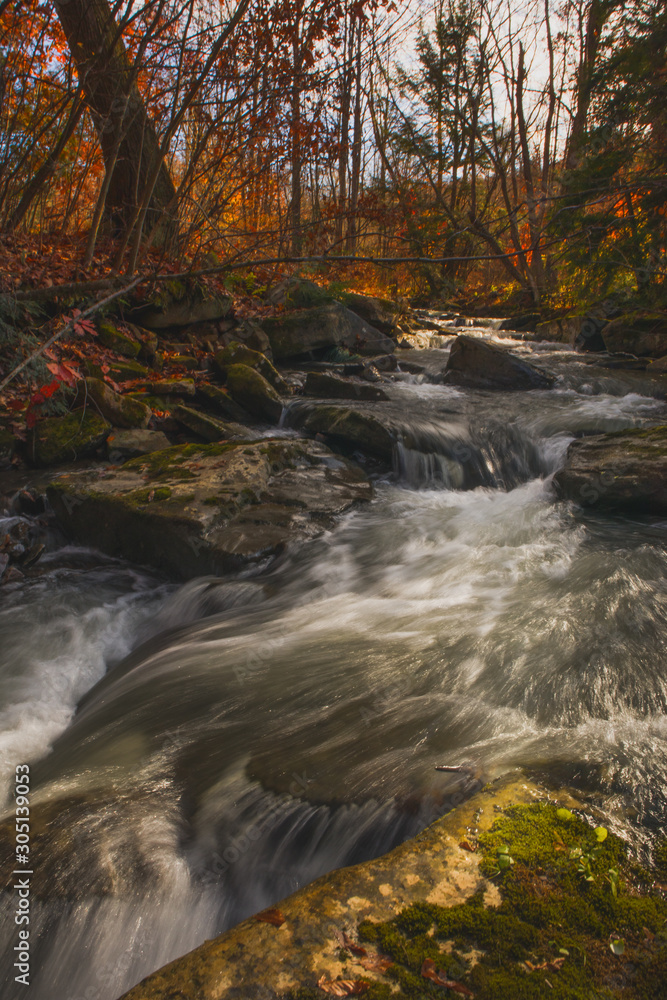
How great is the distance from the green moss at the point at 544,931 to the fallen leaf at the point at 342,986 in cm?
8

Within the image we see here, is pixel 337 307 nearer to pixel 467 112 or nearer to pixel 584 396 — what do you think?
pixel 584 396

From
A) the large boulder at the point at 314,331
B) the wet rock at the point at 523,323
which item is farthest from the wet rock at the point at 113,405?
the wet rock at the point at 523,323

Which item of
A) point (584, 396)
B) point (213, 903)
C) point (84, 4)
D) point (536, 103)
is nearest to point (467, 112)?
point (536, 103)

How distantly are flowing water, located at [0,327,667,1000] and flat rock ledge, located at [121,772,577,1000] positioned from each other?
1.39 ft

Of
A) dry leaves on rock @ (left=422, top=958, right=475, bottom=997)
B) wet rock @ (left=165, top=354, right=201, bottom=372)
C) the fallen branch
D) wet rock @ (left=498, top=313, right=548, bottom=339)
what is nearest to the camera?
dry leaves on rock @ (left=422, top=958, right=475, bottom=997)

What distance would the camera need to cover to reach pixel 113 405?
6574 millimetres

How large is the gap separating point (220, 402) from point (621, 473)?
17.6 feet

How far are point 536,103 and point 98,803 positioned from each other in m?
26.1

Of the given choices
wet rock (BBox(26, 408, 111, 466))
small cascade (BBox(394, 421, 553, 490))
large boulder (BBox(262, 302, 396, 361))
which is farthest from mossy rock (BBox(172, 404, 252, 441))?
large boulder (BBox(262, 302, 396, 361))

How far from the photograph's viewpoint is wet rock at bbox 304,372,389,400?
9188 mm

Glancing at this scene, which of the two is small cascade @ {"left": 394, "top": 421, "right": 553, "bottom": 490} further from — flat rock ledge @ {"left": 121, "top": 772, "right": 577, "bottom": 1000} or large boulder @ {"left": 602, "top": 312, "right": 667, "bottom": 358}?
large boulder @ {"left": 602, "top": 312, "right": 667, "bottom": 358}

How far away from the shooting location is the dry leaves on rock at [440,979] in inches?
46.2

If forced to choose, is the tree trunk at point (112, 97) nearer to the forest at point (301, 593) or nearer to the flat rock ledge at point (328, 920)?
the forest at point (301, 593)

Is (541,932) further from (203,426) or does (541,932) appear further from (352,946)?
(203,426)
